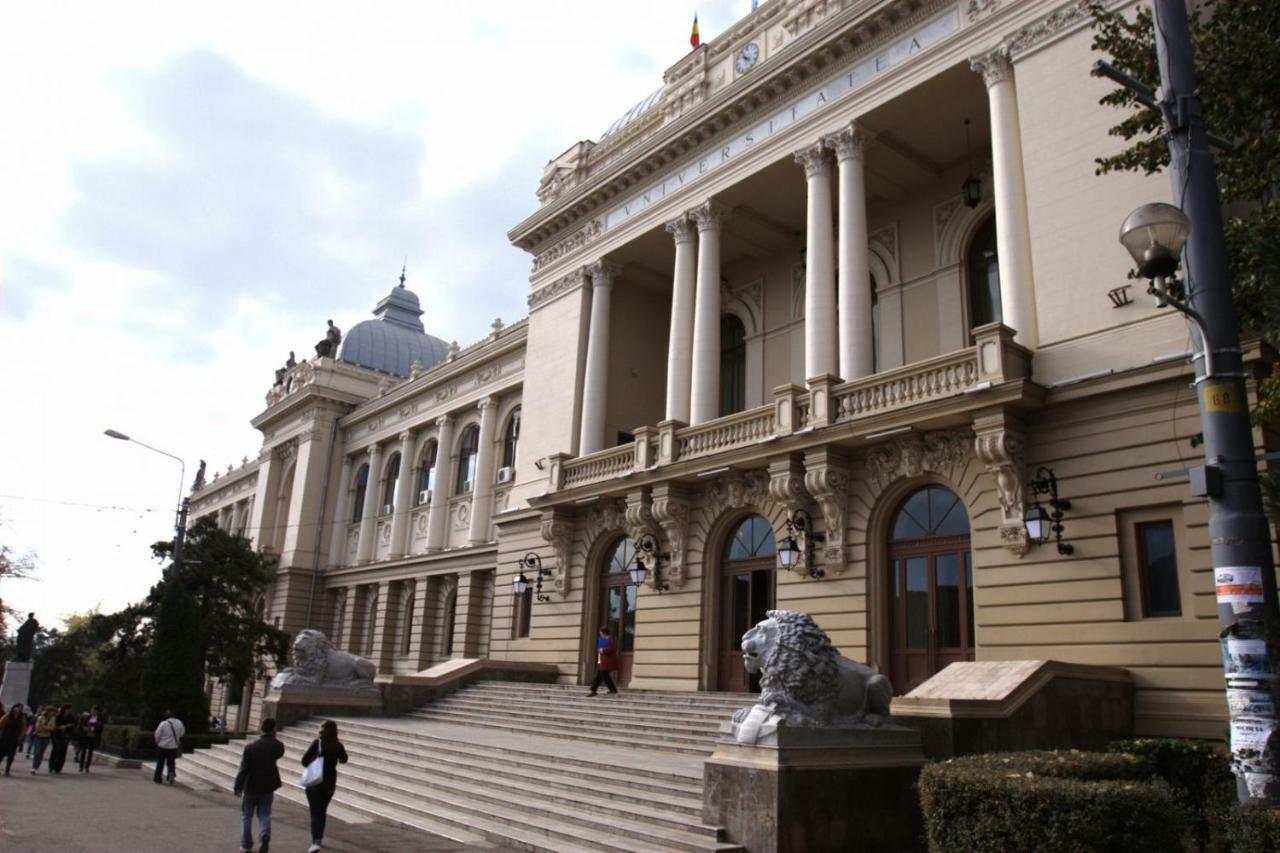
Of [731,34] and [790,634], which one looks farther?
[731,34]

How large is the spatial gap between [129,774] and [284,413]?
31.0m

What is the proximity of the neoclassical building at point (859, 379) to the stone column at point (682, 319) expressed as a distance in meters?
0.09

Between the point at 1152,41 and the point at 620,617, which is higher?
the point at 1152,41

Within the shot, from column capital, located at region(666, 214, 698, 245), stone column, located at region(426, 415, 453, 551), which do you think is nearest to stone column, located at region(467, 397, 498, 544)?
stone column, located at region(426, 415, 453, 551)

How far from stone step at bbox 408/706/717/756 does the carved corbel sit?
15.0 ft

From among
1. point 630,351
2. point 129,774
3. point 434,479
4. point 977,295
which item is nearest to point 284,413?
point 434,479

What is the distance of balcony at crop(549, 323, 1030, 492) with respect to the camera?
15859mm

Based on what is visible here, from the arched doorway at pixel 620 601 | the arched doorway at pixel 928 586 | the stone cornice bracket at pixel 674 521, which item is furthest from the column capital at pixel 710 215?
the arched doorway at pixel 928 586

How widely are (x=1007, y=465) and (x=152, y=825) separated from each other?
13.4 m

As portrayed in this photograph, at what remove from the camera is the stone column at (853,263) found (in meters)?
19.4

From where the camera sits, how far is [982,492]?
53.3 feet

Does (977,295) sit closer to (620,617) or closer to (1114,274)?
(1114,274)

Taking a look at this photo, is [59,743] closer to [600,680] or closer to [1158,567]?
[600,680]

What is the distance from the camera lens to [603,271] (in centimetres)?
2780
